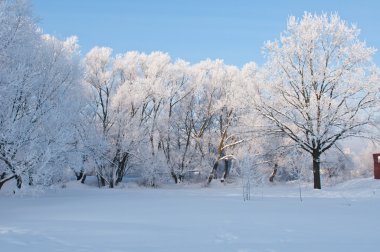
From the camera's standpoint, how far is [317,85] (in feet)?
72.5

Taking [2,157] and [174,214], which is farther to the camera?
[2,157]

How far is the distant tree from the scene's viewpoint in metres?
21.3

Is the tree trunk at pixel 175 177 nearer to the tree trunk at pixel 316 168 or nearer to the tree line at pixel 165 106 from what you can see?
the tree line at pixel 165 106

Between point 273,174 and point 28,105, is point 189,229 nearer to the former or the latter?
point 28,105

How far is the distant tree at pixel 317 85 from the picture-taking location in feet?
69.9

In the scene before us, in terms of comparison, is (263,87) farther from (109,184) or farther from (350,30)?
(109,184)

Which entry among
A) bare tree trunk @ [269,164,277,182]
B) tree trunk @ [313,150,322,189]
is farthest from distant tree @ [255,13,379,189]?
bare tree trunk @ [269,164,277,182]

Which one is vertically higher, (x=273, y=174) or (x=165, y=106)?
(x=165, y=106)

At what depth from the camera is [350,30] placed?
22234 millimetres

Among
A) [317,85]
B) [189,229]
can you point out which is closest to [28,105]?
[189,229]

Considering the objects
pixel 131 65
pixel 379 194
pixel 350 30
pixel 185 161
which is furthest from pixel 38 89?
pixel 185 161

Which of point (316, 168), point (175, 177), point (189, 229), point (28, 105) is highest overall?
point (28, 105)

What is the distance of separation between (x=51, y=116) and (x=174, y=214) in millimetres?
6025

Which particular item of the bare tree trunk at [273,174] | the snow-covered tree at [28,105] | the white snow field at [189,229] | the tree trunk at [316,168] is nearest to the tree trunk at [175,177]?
the bare tree trunk at [273,174]
